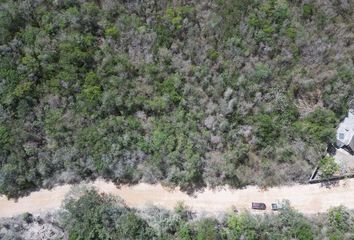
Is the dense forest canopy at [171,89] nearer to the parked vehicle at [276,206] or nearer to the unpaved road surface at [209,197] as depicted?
the unpaved road surface at [209,197]

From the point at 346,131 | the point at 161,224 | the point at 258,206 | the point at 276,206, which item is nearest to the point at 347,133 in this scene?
the point at 346,131

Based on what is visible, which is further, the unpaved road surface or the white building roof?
the white building roof

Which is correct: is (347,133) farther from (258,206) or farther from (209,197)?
(209,197)

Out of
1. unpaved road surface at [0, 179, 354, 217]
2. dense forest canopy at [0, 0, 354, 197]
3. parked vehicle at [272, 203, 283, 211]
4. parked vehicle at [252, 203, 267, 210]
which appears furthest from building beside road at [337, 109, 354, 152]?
parked vehicle at [252, 203, 267, 210]

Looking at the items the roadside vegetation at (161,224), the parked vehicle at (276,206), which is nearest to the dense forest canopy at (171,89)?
the parked vehicle at (276,206)

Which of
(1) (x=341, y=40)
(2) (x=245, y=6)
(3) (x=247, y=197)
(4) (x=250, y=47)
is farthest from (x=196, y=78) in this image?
(1) (x=341, y=40)

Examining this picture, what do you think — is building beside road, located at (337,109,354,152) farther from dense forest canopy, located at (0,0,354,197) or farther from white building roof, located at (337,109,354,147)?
dense forest canopy, located at (0,0,354,197)
